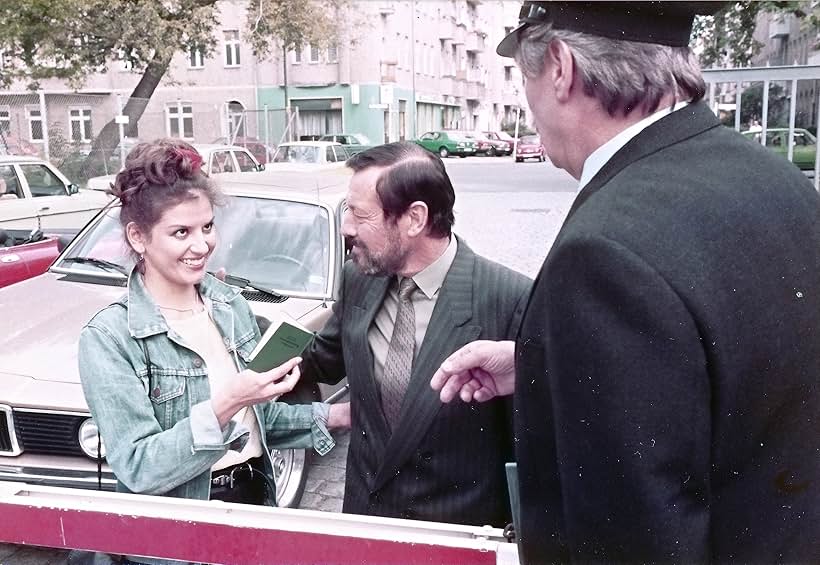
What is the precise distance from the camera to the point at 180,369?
2121 mm

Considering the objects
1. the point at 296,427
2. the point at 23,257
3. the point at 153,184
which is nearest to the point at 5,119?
the point at 23,257

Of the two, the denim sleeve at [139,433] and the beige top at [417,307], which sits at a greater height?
the beige top at [417,307]

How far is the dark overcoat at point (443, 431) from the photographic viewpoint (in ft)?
7.06

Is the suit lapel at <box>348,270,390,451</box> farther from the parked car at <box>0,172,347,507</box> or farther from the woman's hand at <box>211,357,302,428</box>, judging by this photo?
the parked car at <box>0,172,347,507</box>

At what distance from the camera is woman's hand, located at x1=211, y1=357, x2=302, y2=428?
191cm

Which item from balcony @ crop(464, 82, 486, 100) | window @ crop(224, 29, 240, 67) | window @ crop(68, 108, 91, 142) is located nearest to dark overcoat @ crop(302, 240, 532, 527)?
window @ crop(68, 108, 91, 142)

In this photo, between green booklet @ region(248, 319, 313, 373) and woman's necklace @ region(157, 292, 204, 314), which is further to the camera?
woman's necklace @ region(157, 292, 204, 314)

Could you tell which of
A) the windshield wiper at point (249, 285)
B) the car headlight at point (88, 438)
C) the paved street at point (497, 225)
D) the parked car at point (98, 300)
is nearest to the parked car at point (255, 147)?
the paved street at point (497, 225)

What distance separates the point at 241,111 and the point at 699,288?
898 inches

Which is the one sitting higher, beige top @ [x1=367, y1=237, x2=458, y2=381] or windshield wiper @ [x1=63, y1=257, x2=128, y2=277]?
beige top @ [x1=367, y1=237, x2=458, y2=381]

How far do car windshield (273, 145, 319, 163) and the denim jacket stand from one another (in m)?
19.5

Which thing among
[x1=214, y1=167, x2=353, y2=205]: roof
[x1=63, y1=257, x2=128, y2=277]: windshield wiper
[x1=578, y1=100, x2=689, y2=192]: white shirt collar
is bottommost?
[x1=63, y1=257, x2=128, y2=277]: windshield wiper

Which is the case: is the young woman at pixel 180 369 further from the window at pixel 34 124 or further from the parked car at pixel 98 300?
the window at pixel 34 124

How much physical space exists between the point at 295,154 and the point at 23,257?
626 inches
